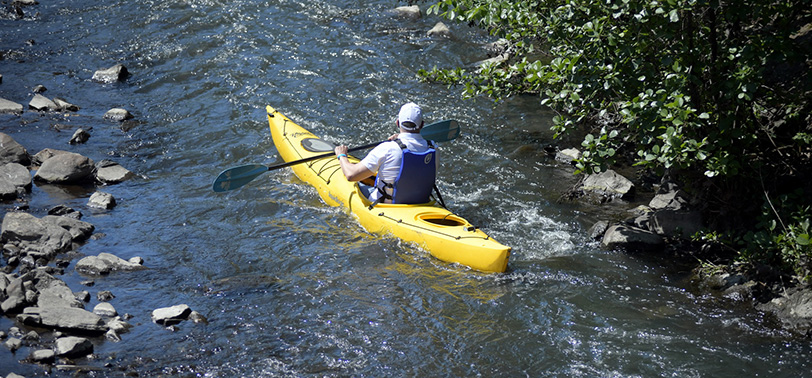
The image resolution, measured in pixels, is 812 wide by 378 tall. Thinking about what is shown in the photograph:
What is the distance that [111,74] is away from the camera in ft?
32.8

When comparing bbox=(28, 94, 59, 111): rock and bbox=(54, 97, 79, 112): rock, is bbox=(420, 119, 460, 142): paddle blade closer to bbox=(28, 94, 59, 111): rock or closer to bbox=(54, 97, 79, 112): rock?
bbox=(54, 97, 79, 112): rock

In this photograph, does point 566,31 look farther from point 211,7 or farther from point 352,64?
point 211,7

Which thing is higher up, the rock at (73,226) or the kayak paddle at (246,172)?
the kayak paddle at (246,172)

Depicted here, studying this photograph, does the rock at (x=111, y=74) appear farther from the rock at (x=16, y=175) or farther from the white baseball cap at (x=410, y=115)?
the white baseball cap at (x=410, y=115)

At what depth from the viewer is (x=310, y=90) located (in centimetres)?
949

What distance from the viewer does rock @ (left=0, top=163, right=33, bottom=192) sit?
6480 millimetres

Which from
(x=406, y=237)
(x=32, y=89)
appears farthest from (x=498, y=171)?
(x=32, y=89)

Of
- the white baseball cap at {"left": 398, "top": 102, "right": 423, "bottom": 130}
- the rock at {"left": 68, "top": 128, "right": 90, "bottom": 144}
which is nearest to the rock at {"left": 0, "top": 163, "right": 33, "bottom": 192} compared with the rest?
the rock at {"left": 68, "top": 128, "right": 90, "bottom": 144}

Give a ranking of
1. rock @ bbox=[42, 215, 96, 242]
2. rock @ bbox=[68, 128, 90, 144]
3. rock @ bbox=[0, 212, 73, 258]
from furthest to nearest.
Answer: rock @ bbox=[68, 128, 90, 144] < rock @ bbox=[42, 215, 96, 242] < rock @ bbox=[0, 212, 73, 258]

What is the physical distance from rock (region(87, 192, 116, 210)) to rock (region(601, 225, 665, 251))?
4.59 m

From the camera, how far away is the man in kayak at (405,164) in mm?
5703

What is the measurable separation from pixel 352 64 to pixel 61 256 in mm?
5858

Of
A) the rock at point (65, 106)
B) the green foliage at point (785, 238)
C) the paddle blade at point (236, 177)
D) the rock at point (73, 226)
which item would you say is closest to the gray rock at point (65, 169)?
the rock at point (73, 226)

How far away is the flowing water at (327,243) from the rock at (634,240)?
11cm
